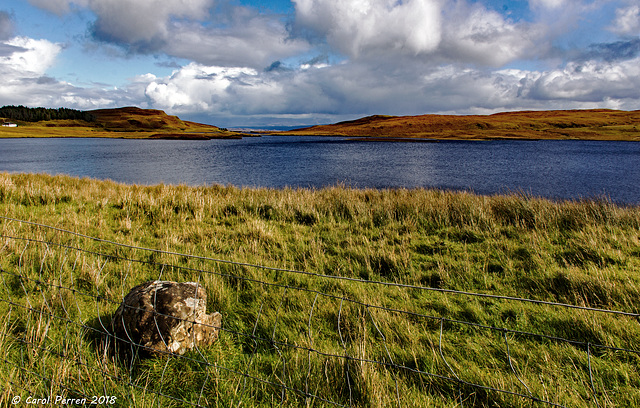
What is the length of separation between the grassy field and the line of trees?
17566 cm

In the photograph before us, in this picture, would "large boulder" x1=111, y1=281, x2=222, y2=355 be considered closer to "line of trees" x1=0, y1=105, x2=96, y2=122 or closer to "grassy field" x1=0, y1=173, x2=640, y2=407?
"grassy field" x1=0, y1=173, x2=640, y2=407

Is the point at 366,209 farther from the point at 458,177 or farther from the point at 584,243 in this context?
the point at 458,177

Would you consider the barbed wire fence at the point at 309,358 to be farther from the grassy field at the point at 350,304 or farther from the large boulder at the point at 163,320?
the large boulder at the point at 163,320

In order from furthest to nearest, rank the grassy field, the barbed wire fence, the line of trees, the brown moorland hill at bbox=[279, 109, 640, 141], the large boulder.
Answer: the line of trees → the brown moorland hill at bbox=[279, 109, 640, 141] → the large boulder → the grassy field → the barbed wire fence

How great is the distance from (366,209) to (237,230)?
408 cm

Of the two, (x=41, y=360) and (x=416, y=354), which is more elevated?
(x=41, y=360)

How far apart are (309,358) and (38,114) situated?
192 metres

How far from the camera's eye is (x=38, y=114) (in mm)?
144875

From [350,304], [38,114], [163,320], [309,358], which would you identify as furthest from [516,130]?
[38,114]

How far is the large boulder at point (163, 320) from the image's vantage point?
11.4ft

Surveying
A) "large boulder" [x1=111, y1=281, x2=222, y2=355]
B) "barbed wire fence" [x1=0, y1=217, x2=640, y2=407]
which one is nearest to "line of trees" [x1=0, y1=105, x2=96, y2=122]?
"barbed wire fence" [x1=0, y1=217, x2=640, y2=407]

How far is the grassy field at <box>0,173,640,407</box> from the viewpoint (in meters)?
3.08

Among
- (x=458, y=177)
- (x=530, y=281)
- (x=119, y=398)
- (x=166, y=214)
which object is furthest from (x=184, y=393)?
(x=458, y=177)

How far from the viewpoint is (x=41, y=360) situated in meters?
3.24
